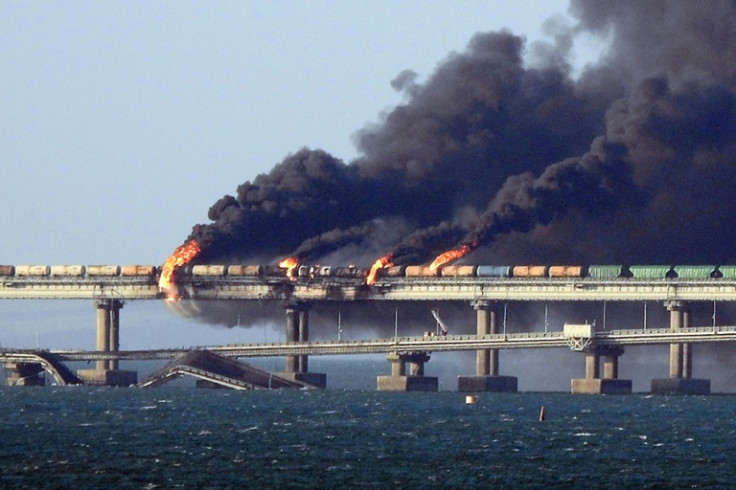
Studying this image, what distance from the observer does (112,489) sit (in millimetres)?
141625

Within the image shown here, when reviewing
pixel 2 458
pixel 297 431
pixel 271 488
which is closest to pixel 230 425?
pixel 297 431

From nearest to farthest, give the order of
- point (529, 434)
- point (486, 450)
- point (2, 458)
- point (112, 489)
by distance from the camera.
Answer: point (112, 489), point (2, 458), point (486, 450), point (529, 434)

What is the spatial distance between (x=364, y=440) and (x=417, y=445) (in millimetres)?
6980

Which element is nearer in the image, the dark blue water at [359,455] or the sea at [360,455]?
the sea at [360,455]

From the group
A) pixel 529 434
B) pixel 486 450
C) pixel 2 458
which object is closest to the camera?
pixel 2 458

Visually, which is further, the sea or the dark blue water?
the dark blue water

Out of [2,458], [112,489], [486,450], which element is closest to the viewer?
[112,489]

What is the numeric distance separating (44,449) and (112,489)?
29317 millimetres

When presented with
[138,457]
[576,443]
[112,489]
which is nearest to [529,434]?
[576,443]

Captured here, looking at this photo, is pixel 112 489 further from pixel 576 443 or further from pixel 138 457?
pixel 576 443

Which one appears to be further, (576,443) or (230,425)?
(230,425)

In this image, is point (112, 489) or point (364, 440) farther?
point (364, 440)

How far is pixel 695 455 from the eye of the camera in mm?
170750

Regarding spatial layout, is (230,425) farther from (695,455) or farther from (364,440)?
(695,455)
